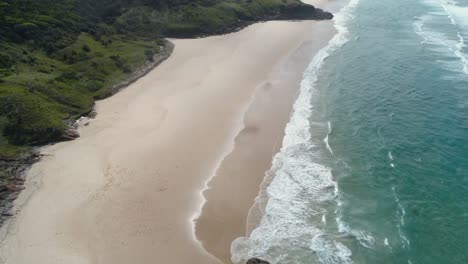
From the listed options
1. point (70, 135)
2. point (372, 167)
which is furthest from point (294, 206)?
point (70, 135)

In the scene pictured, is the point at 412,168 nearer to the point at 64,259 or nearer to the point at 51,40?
the point at 64,259

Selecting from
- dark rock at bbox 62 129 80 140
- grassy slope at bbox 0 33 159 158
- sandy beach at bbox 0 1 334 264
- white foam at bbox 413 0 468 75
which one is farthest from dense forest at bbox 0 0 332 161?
white foam at bbox 413 0 468 75

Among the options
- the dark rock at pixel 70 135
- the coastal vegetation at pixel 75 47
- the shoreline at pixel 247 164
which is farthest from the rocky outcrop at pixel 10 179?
the shoreline at pixel 247 164

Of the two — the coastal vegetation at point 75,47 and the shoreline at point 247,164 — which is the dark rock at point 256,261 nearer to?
the shoreline at point 247,164

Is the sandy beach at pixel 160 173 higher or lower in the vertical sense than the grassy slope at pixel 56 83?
lower

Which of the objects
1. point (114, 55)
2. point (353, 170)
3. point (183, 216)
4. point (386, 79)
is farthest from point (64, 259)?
point (386, 79)

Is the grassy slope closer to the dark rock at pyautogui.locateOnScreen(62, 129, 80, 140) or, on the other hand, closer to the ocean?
the dark rock at pyautogui.locateOnScreen(62, 129, 80, 140)
